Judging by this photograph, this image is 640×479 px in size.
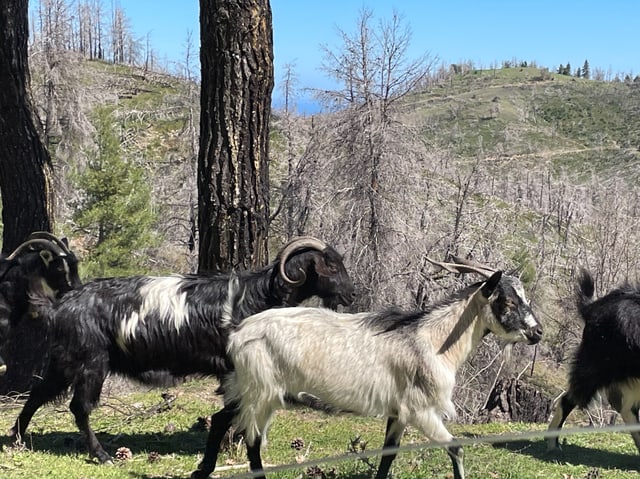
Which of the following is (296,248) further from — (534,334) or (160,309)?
(534,334)

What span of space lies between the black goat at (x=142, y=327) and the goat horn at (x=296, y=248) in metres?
0.02

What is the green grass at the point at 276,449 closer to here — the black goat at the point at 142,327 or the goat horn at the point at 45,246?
the black goat at the point at 142,327

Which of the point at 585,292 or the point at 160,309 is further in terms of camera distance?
the point at 585,292

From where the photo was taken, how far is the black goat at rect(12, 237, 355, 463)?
5.68 meters

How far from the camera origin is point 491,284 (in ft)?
16.3

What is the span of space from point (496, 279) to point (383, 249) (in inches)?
399

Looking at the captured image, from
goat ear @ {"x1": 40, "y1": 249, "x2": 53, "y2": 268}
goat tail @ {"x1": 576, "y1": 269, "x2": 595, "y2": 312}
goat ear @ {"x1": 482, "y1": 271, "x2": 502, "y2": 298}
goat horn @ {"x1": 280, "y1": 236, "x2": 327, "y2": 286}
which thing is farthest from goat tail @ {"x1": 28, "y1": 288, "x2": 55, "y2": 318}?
goat tail @ {"x1": 576, "y1": 269, "x2": 595, "y2": 312}

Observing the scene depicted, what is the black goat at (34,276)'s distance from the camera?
269 inches

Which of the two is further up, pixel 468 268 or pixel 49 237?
pixel 49 237

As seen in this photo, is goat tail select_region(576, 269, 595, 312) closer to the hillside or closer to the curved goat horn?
the curved goat horn

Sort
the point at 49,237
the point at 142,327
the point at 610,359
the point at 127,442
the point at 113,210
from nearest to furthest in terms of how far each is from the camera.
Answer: the point at 142,327
the point at 127,442
the point at 610,359
the point at 49,237
the point at 113,210

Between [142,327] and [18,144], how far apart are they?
445 cm

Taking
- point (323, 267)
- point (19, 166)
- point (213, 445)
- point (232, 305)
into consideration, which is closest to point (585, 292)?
point (323, 267)

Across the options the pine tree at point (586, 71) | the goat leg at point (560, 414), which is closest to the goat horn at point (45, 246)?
the goat leg at point (560, 414)
